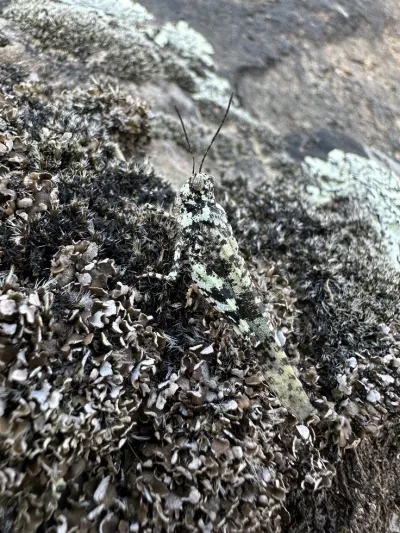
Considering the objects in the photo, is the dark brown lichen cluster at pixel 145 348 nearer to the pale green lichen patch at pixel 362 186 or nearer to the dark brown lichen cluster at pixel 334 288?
the dark brown lichen cluster at pixel 334 288

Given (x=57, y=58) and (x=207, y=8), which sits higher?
(x=207, y=8)

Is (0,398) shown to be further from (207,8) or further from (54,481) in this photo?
(207,8)

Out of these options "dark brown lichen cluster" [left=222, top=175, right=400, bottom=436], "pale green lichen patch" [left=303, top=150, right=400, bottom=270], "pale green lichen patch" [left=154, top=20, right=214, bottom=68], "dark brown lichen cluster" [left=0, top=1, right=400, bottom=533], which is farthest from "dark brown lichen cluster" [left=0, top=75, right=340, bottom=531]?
"pale green lichen patch" [left=154, top=20, right=214, bottom=68]

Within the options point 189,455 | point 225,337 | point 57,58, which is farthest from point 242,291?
point 57,58

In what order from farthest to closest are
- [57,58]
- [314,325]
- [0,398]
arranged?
1. [57,58]
2. [314,325]
3. [0,398]

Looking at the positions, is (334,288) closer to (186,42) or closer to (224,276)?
(224,276)

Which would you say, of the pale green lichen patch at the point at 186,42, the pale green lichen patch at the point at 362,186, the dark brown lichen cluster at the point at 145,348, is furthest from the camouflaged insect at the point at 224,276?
the pale green lichen patch at the point at 186,42
